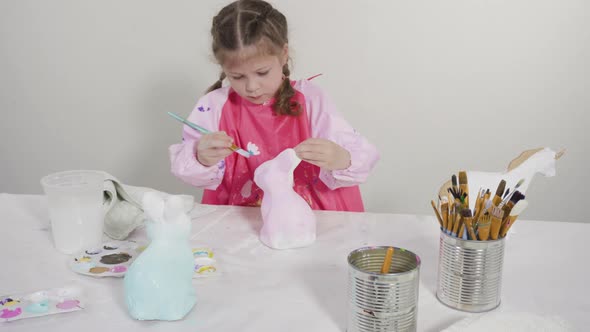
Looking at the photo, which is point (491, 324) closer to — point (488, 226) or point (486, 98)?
point (488, 226)

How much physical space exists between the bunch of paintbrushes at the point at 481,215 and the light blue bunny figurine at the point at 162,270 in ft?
1.23

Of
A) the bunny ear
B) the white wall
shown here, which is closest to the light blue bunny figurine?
the bunny ear

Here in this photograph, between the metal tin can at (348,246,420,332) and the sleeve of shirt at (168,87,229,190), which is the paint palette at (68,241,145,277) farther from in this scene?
the metal tin can at (348,246,420,332)

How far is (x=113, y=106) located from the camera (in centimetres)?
226

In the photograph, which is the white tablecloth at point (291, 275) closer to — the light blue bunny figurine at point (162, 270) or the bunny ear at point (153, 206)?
the light blue bunny figurine at point (162, 270)

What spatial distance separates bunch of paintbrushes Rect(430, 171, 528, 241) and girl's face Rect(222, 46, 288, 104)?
59cm

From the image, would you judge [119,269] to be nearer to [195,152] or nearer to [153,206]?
[153,206]

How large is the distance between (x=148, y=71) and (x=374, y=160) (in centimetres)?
110

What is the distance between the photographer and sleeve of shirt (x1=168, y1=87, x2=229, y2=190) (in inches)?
53.8

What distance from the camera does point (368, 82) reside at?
2102 millimetres

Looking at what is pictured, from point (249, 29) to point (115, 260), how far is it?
580mm

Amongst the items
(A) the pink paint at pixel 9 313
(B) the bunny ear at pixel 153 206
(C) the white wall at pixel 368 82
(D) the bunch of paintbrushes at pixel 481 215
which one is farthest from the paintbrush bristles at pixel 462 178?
(C) the white wall at pixel 368 82

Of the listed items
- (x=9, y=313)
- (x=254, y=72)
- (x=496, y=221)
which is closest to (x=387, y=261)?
(x=496, y=221)

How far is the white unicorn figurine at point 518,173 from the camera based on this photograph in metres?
1.11
